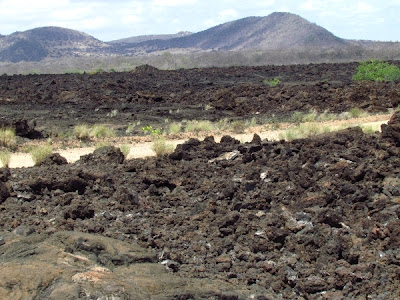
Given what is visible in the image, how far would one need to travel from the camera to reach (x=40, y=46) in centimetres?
17450

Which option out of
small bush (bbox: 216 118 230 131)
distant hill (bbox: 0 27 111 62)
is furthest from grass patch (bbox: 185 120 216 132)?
distant hill (bbox: 0 27 111 62)

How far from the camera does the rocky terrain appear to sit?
6.34 metres

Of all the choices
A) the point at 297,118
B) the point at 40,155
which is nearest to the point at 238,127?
the point at 297,118

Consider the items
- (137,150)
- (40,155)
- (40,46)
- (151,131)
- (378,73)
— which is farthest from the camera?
(40,46)

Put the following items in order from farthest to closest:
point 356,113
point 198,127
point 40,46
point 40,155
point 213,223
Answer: point 40,46 < point 356,113 < point 198,127 < point 40,155 < point 213,223

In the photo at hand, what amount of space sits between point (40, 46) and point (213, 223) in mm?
174128

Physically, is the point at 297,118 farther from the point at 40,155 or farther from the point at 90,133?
the point at 40,155

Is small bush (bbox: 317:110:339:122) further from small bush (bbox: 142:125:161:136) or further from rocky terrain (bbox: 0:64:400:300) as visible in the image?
rocky terrain (bbox: 0:64:400:300)

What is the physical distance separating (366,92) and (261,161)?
19227 mm

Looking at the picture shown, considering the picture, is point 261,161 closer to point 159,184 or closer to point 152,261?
point 159,184

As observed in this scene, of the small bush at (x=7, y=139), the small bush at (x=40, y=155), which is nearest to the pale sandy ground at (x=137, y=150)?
the small bush at (x=40, y=155)

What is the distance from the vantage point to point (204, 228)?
896 centimetres

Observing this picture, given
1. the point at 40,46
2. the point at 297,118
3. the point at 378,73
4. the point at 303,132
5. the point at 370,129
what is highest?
the point at 40,46

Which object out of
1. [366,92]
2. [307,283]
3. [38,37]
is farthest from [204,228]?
[38,37]
